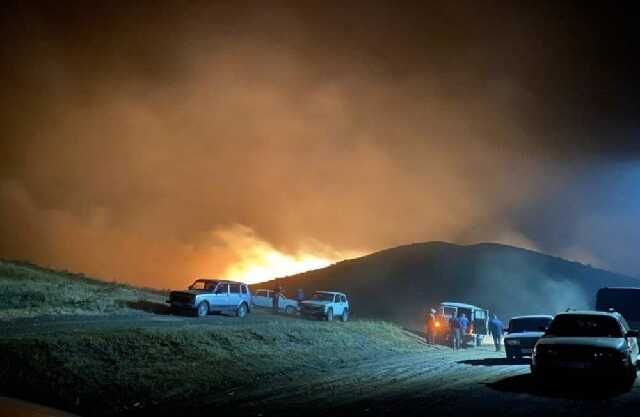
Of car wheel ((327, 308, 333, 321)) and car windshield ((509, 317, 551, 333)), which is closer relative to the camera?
car windshield ((509, 317, 551, 333))

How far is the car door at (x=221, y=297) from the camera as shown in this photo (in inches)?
1311

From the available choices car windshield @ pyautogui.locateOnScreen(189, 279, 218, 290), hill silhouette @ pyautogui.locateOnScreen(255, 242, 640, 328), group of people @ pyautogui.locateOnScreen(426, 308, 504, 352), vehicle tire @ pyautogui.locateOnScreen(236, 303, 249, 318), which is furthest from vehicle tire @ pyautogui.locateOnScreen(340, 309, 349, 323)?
hill silhouette @ pyautogui.locateOnScreen(255, 242, 640, 328)

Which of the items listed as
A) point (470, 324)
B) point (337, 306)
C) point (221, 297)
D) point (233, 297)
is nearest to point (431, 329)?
point (470, 324)

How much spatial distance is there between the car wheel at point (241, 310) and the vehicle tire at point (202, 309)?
2.54 metres

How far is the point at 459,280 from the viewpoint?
282 feet

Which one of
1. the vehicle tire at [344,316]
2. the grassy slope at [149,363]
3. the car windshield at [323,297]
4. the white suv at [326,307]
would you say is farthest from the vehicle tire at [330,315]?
the grassy slope at [149,363]

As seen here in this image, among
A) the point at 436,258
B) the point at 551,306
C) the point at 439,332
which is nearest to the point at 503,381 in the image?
the point at 439,332

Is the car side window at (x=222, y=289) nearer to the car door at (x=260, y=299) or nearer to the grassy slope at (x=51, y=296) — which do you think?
the grassy slope at (x=51, y=296)

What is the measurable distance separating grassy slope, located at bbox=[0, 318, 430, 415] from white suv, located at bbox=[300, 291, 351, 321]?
13.6 meters

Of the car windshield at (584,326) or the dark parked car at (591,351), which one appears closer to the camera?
the dark parked car at (591,351)

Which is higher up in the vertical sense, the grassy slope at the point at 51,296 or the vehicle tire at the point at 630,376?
the grassy slope at the point at 51,296

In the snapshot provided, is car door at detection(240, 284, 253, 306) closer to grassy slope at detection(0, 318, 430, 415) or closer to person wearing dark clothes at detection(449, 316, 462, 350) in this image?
grassy slope at detection(0, 318, 430, 415)

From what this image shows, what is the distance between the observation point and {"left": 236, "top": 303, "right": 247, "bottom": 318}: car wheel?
34.8 meters

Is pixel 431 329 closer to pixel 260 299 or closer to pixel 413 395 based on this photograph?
pixel 260 299
